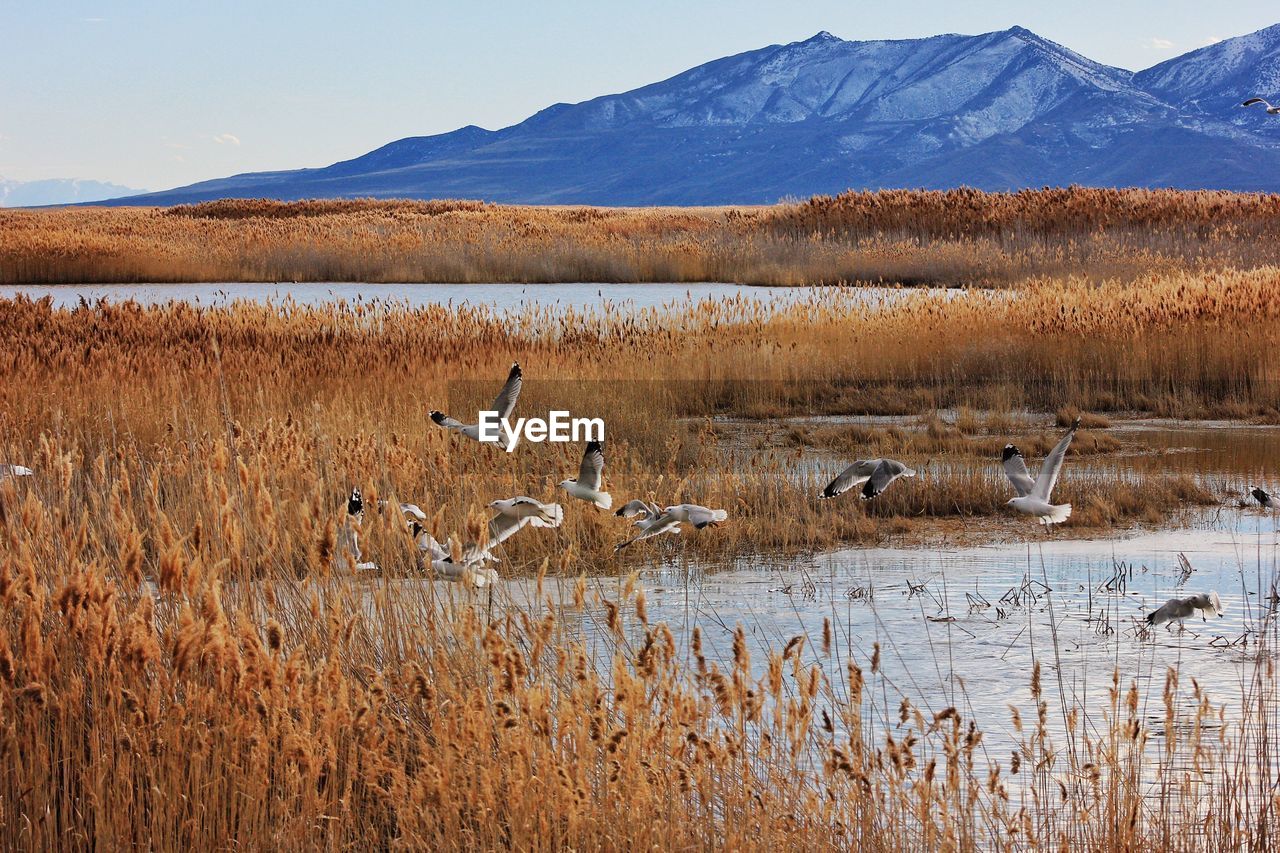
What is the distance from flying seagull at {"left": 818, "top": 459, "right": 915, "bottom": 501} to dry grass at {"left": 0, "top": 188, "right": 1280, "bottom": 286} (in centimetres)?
1902

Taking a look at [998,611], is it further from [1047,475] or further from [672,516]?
[672,516]

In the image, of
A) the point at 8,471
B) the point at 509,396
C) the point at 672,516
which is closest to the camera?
the point at 672,516

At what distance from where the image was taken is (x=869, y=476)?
16.5 feet

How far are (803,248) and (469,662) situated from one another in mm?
24240

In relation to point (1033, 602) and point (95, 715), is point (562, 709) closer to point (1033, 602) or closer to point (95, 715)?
point (95, 715)

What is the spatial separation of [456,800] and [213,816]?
0.59 metres

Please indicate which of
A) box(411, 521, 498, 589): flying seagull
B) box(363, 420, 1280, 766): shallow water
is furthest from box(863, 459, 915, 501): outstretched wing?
box(411, 521, 498, 589): flying seagull

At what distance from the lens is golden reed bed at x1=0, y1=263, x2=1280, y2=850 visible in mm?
3197

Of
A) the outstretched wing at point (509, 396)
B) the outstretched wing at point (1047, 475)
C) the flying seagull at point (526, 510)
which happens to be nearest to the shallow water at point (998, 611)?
the flying seagull at point (526, 510)

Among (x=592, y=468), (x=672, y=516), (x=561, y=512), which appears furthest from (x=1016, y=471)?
(x=561, y=512)

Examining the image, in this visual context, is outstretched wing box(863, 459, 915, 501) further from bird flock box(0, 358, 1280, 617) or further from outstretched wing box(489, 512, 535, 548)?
outstretched wing box(489, 512, 535, 548)

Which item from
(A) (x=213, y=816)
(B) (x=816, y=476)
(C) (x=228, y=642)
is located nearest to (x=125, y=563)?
(C) (x=228, y=642)

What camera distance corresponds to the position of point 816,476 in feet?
31.6

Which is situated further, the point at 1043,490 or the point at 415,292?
the point at 415,292
